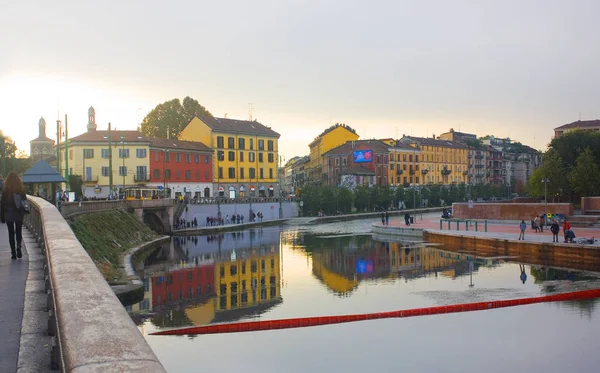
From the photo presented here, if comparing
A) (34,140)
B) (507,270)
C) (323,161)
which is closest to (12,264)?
(507,270)

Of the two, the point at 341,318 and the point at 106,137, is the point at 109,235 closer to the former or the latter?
the point at 341,318

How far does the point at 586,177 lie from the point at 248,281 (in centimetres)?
5209

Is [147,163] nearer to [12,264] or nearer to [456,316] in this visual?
[456,316]

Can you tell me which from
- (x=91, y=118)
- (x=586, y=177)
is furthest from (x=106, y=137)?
(x=586, y=177)

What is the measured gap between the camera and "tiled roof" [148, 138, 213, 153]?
8006 centimetres

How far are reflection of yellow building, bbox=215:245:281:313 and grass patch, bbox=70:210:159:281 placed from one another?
5.91m

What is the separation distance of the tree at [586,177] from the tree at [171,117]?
5541 centimetres

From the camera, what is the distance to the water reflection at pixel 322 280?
27.6 metres

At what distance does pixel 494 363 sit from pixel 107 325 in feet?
53.6

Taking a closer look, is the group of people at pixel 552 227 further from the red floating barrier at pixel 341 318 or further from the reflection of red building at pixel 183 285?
the reflection of red building at pixel 183 285

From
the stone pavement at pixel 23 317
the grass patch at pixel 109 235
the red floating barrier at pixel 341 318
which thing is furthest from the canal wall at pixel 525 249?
the stone pavement at pixel 23 317

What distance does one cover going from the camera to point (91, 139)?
77750mm

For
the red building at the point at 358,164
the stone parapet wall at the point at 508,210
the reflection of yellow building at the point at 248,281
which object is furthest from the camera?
the red building at the point at 358,164

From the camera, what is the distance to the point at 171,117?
330 feet
